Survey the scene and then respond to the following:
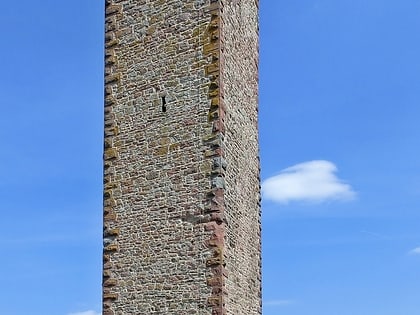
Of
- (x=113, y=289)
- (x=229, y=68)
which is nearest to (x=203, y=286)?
(x=113, y=289)

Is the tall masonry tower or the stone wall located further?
the stone wall

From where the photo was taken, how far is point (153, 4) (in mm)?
13492

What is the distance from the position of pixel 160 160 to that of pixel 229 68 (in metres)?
1.99

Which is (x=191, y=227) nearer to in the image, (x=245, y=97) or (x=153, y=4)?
(x=245, y=97)

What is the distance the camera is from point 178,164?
12.5 m

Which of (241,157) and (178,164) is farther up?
(241,157)

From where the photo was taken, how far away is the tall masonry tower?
476 inches

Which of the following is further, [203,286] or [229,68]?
[229,68]

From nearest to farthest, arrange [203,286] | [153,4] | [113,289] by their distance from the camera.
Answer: [203,286] → [113,289] → [153,4]

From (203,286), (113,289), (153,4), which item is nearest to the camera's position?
(203,286)

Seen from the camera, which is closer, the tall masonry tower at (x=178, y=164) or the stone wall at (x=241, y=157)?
the tall masonry tower at (x=178, y=164)

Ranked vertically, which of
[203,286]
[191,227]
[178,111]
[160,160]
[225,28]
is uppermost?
[225,28]

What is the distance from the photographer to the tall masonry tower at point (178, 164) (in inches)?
476

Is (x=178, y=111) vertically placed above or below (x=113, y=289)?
above
